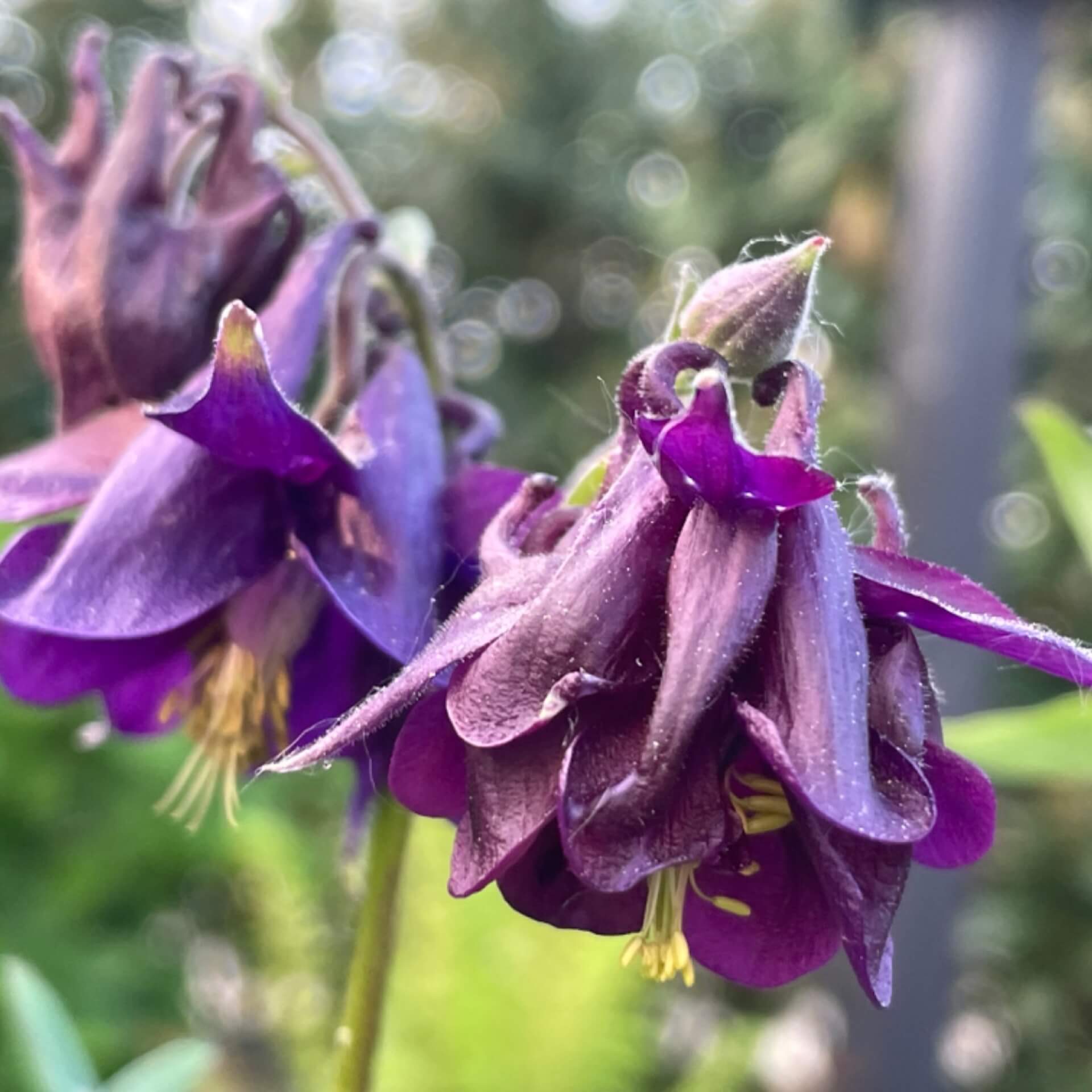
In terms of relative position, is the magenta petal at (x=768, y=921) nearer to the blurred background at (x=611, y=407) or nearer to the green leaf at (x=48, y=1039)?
the blurred background at (x=611, y=407)

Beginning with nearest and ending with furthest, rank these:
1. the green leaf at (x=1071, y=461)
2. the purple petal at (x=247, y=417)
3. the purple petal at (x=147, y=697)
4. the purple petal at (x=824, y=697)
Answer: the purple petal at (x=824, y=697)
the purple petal at (x=247, y=417)
the purple petal at (x=147, y=697)
the green leaf at (x=1071, y=461)

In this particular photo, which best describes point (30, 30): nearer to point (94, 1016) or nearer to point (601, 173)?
point (601, 173)

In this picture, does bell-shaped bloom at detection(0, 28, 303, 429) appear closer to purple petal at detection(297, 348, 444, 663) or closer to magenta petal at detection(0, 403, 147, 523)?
magenta petal at detection(0, 403, 147, 523)

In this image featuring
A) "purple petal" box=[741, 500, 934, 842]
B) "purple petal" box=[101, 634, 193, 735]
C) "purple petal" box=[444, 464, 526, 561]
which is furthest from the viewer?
"purple petal" box=[101, 634, 193, 735]

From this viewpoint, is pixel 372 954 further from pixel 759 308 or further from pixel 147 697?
pixel 759 308

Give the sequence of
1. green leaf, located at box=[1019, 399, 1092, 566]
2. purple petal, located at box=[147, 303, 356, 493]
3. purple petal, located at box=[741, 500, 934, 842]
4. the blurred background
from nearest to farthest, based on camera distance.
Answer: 1. purple petal, located at box=[741, 500, 934, 842]
2. purple petal, located at box=[147, 303, 356, 493]
3. green leaf, located at box=[1019, 399, 1092, 566]
4. the blurred background

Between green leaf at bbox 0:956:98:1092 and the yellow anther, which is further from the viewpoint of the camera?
green leaf at bbox 0:956:98:1092

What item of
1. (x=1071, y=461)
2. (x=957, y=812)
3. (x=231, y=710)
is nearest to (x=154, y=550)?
(x=231, y=710)

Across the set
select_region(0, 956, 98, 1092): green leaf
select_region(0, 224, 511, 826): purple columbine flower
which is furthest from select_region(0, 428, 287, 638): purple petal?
select_region(0, 956, 98, 1092): green leaf

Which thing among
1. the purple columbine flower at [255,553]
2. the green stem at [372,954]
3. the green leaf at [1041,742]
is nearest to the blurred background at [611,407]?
the green leaf at [1041,742]
